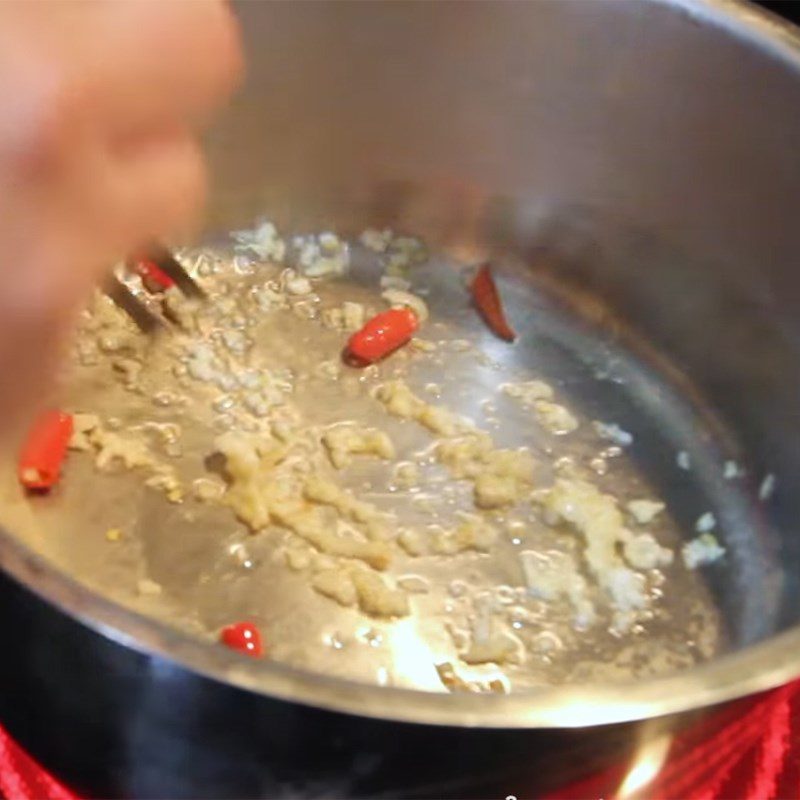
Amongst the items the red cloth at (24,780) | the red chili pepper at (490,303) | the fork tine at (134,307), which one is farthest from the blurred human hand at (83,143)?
the red chili pepper at (490,303)

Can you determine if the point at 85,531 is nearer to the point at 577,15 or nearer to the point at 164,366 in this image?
the point at 164,366

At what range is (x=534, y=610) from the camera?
2.35ft

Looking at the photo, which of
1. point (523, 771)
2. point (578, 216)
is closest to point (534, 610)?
point (523, 771)

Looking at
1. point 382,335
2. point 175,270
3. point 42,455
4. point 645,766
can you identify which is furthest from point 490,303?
point 645,766

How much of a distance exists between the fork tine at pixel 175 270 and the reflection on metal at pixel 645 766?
46 cm

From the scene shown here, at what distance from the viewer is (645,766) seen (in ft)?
1.68

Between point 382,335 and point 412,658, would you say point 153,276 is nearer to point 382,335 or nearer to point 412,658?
point 382,335

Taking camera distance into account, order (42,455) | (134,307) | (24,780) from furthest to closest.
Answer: (134,307), (42,455), (24,780)

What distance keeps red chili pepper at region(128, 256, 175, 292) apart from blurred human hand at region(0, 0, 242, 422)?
0.33 meters

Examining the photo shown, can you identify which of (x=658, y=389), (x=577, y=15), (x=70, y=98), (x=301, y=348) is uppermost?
(x=70, y=98)

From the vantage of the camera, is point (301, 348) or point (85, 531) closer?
point (85, 531)

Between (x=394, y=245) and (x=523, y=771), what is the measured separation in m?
0.55

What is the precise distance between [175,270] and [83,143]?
389mm

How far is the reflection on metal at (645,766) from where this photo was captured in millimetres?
484
